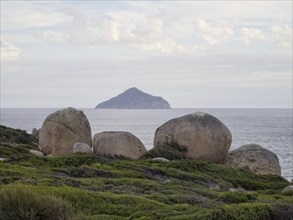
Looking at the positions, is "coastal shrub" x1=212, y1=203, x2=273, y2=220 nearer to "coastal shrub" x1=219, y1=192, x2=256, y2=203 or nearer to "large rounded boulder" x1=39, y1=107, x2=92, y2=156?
"coastal shrub" x1=219, y1=192, x2=256, y2=203

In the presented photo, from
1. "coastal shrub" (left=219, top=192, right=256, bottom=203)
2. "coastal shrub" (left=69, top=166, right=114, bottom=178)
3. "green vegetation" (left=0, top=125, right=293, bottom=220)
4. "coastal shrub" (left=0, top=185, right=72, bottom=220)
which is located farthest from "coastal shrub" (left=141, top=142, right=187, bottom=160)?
"coastal shrub" (left=0, top=185, right=72, bottom=220)

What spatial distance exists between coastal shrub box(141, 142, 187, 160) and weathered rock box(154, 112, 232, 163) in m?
0.19

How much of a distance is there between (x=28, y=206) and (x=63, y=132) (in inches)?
1043

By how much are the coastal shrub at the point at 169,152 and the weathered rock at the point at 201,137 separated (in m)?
0.19

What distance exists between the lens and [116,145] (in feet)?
107

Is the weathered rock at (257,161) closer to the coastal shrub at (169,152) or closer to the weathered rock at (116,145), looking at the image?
the coastal shrub at (169,152)

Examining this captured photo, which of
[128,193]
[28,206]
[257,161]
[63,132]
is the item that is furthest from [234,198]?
[63,132]

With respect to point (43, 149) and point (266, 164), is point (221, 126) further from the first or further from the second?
point (43, 149)

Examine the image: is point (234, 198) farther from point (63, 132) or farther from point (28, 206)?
point (63, 132)

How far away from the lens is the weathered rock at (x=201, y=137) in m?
33.3

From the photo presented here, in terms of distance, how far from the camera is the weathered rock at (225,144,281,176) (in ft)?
112

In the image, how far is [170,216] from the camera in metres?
12.7

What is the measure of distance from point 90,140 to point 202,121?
9020 millimetres

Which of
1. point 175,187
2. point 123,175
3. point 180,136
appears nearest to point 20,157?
point 123,175
